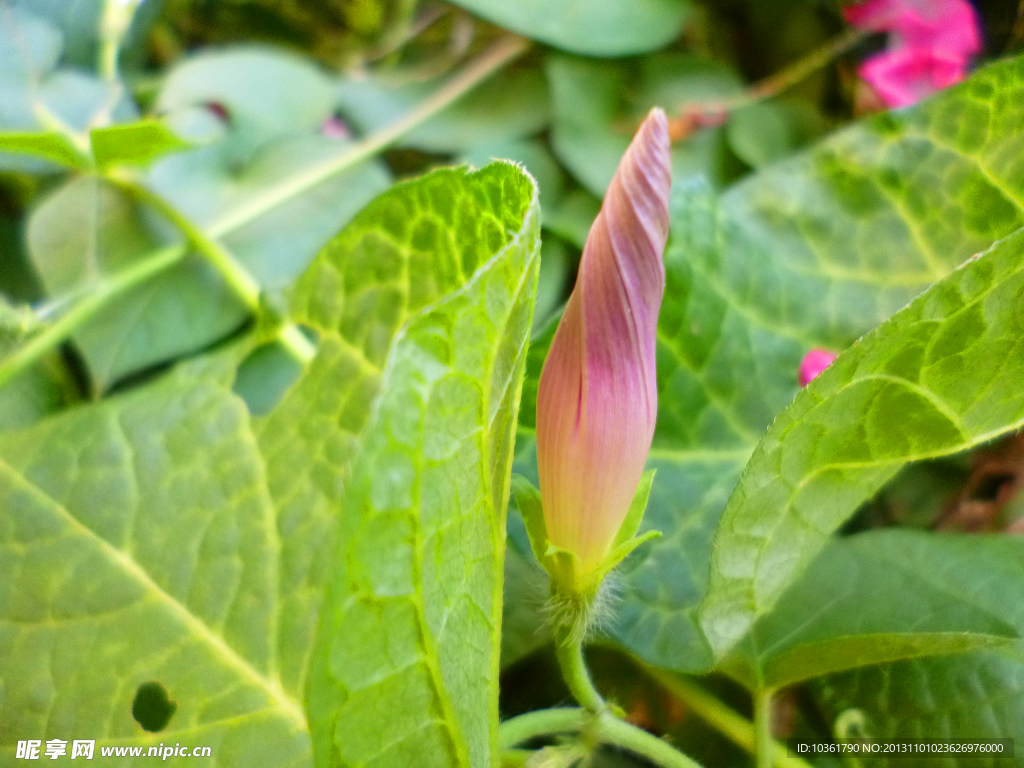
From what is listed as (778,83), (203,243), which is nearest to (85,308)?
(203,243)

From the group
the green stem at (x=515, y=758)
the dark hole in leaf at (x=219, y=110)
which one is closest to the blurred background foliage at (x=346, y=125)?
the dark hole in leaf at (x=219, y=110)

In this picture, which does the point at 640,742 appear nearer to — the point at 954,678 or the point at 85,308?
the point at 954,678

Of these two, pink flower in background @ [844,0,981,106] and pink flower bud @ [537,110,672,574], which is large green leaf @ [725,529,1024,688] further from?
pink flower in background @ [844,0,981,106]

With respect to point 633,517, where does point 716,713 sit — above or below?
below

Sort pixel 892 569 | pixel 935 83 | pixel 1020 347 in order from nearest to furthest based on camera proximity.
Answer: pixel 1020 347 < pixel 892 569 < pixel 935 83

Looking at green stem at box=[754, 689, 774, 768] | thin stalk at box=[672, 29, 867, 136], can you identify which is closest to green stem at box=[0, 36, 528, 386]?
thin stalk at box=[672, 29, 867, 136]

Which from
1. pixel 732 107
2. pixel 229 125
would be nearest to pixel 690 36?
pixel 732 107

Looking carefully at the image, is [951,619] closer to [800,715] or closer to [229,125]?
[800,715]
